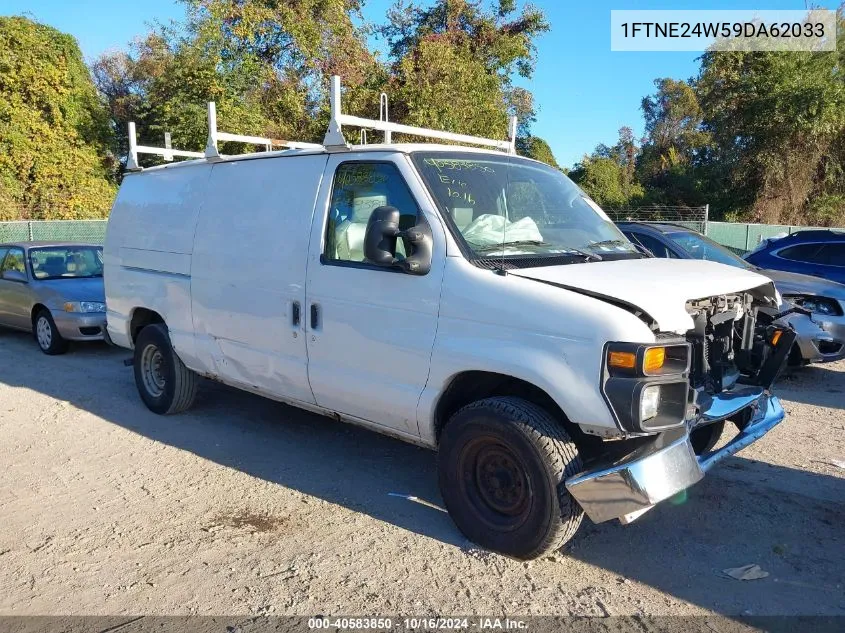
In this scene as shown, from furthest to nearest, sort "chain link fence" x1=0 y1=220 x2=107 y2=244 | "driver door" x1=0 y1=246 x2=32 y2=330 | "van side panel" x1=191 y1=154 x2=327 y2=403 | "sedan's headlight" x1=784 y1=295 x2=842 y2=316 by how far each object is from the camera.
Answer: "chain link fence" x1=0 y1=220 x2=107 y2=244 < "driver door" x1=0 y1=246 x2=32 y2=330 < "sedan's headlight" x1=784 y1=295 x2=842 y2=316 < "van side panel" x1=191 y1=154 x2=327 y2=403

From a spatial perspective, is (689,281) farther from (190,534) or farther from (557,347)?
(190,534)

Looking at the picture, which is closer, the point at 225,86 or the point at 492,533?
the point at 492,533

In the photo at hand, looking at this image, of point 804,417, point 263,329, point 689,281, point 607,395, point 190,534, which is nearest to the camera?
point 607,395

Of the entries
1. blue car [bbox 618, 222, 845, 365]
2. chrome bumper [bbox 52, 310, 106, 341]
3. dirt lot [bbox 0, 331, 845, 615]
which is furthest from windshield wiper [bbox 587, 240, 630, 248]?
chrome bumper [bbox 52, 310, 106, 341]

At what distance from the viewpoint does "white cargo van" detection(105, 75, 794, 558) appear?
340 cm

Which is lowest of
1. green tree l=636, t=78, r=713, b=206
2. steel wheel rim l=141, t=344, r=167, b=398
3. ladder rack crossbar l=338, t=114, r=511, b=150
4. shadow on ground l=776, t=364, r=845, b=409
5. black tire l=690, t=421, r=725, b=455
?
shadow on ground l=776, t=364, r=845, b=409

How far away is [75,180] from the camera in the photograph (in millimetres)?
23984

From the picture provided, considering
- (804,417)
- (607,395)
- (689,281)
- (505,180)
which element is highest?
(505,180)

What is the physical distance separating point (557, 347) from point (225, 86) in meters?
19.9

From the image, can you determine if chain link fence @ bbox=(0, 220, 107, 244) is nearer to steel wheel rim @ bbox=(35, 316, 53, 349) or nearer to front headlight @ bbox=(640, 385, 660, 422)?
steel wheel rim @ bbox=(35, 316, 53, 349)

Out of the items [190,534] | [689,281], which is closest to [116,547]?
[190,534]

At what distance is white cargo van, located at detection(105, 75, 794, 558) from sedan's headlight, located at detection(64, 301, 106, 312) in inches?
166

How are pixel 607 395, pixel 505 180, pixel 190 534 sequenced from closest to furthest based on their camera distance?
1. pixel 607 395
2. pixel 190 534
3. pixel 505 180

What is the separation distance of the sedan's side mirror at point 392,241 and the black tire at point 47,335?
272 inches
